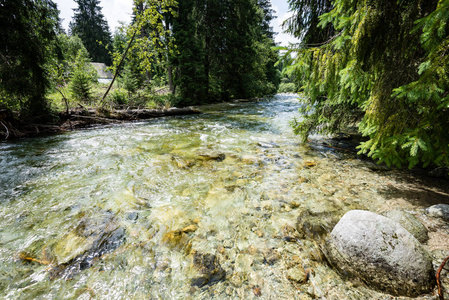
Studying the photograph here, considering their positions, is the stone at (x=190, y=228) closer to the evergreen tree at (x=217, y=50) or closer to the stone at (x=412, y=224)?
the stone at (x=412, y=224)

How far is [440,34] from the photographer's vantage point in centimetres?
170

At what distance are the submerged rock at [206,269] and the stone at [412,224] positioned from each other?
214cm

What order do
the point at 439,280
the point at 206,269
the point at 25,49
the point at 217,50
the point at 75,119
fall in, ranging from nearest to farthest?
the point at 439,280
the point at 206,269
the point at 25,49
the point at 75,119
the point at 217,50

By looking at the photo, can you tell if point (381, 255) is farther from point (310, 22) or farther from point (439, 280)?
point (310, 22)

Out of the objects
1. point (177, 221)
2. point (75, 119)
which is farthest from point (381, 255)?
point (75, 119)

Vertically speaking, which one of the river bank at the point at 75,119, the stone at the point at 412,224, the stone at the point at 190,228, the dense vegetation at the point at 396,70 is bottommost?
the stone at the point at 190,228

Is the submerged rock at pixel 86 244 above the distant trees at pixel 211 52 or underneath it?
underneath

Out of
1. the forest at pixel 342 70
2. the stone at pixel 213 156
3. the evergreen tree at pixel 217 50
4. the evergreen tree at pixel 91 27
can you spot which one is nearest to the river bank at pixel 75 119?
the forest at pixel 342 70

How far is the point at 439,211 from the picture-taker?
2.29m

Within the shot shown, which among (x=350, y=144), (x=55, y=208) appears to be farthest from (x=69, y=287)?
(x=350, y=144)

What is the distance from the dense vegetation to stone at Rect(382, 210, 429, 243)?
64 centimetres

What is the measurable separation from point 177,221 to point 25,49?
23.8 feet

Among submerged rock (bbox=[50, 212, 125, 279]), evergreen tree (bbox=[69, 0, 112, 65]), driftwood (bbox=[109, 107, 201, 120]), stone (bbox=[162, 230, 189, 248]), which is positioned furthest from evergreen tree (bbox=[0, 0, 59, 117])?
evergreen tree (bbox=[69, 0, 112, 65])

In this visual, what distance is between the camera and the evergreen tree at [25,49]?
16.8 ft
